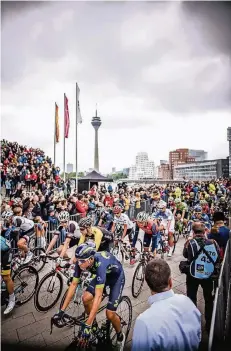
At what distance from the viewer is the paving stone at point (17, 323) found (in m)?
3.41

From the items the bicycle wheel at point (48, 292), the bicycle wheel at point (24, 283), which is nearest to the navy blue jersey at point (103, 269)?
the bicycle wheel at point (48, 292)

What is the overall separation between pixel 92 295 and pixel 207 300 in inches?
67.5

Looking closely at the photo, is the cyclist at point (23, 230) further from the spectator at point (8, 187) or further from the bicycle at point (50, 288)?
the spectator at point (8, 187)

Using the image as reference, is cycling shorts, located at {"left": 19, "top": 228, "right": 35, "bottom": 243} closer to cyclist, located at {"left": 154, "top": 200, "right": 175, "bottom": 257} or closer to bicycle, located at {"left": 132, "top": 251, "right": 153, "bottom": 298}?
bicycle, located at {"left": 132, "top": 251, "right": 153, "bottom": 298}

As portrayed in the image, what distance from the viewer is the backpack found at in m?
3.04

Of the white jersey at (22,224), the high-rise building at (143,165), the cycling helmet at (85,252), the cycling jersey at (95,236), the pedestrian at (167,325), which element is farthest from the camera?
the high-rise building at (143,165)

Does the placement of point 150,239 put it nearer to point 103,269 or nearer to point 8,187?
point 103,269

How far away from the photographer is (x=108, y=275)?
2986 millimetres

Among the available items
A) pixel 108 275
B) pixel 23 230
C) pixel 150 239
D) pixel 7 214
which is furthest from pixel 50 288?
pixel 150 239

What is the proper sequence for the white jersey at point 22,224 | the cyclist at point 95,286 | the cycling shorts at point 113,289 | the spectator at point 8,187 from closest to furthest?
1. the cyclist at point 95,286
2. the cycling shorts at point 113,289
3. the white jersey at point 22,224
4. the spectator at point 8,187

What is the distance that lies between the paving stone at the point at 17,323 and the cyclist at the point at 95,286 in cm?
137

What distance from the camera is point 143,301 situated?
4.18 m

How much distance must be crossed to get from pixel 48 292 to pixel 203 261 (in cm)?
261

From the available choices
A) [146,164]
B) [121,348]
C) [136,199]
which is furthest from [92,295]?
[146,164]
